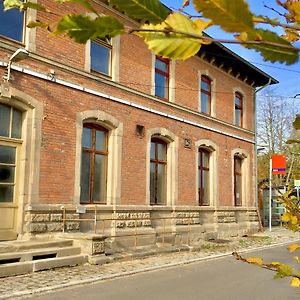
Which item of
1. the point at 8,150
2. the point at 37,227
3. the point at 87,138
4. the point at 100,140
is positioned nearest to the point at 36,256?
the point at 37,227

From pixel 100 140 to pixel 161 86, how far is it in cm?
387

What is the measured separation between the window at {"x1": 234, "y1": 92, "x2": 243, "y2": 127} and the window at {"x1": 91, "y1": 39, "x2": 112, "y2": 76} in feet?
28.9

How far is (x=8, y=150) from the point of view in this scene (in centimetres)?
1120

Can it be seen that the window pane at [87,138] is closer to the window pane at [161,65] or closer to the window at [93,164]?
the window at [93,164]

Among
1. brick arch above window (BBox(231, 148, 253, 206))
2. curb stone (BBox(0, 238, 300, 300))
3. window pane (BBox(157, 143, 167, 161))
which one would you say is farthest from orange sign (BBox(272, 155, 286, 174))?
curb stone (BBox(0, 238, 300, 300))

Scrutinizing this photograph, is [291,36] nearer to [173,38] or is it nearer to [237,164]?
[173,38]

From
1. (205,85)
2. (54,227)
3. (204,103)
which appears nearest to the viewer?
(54,227)

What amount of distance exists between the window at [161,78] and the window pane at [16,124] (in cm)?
598

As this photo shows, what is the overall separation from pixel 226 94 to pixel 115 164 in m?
8.34

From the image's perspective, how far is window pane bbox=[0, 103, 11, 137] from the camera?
11.0m

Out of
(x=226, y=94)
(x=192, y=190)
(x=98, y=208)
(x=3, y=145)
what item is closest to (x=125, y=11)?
(x=3, y=145)

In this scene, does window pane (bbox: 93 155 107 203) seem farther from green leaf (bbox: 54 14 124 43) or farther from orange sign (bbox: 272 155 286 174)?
green leaf (bbox: 54 14 124 43)

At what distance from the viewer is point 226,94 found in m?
20.0

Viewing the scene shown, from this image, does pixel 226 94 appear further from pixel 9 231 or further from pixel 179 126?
pixel 9 231
